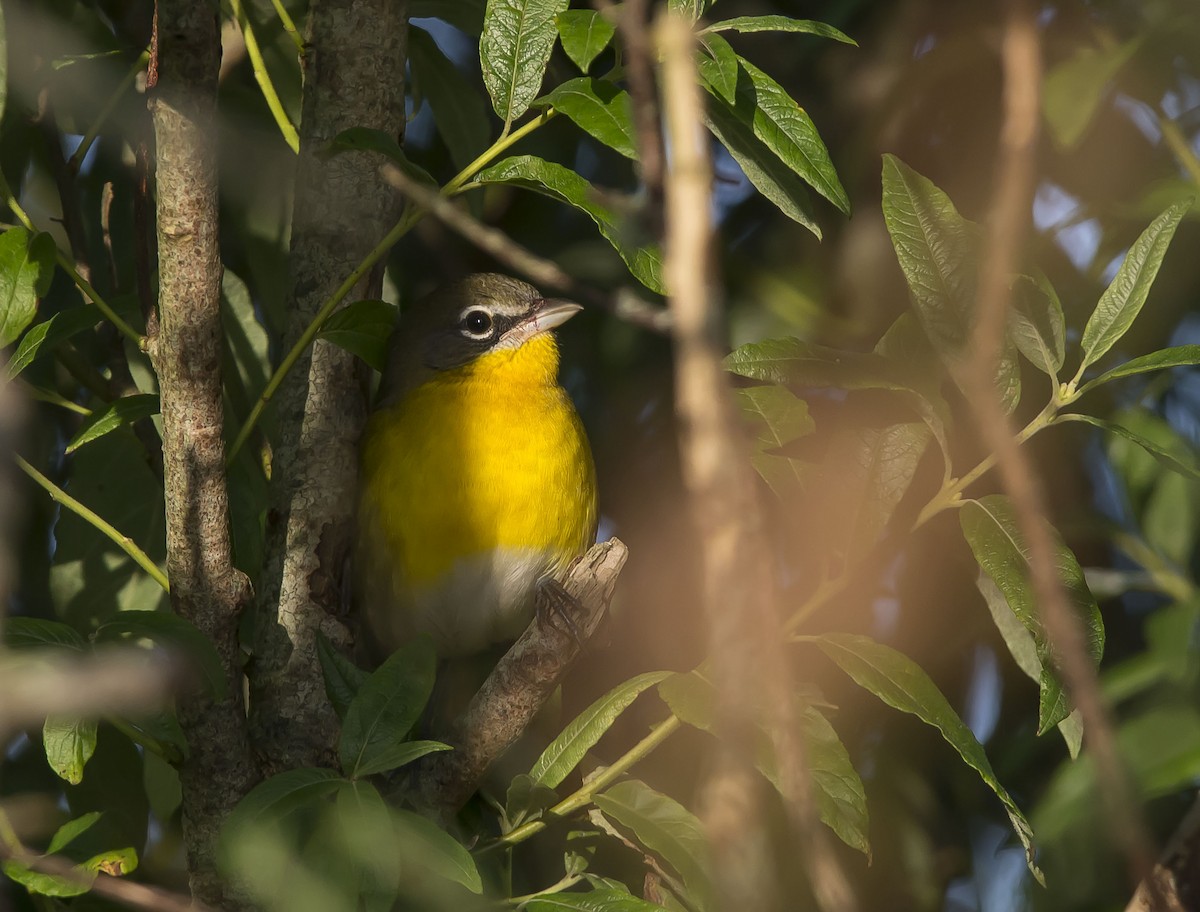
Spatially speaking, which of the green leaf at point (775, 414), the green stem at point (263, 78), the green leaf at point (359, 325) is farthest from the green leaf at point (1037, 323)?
the green stem at point (263, 78)

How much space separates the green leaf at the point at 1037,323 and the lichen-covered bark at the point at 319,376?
143 cm

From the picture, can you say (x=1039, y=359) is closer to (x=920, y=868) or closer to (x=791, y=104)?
(x=791, y=104)

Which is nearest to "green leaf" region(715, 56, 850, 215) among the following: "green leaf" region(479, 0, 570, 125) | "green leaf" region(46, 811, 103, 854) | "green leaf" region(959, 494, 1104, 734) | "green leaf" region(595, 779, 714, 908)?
"green leaf" region(479, 0, 570, 125)

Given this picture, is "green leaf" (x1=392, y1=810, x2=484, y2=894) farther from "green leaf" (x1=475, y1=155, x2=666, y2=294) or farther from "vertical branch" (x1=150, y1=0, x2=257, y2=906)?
"green leaf" (x1=475, y1=155, x2=666, y2=294)

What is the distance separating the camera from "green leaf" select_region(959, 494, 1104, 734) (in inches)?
90.8

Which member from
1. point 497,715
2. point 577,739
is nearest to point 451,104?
point 497,715

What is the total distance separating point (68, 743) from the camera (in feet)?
7.30

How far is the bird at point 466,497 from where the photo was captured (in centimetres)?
377

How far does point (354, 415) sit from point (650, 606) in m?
1.40

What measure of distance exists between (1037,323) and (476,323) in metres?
2.25

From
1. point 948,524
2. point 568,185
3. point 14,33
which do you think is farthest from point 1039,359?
point 14,33

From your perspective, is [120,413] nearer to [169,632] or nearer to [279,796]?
[169,632]

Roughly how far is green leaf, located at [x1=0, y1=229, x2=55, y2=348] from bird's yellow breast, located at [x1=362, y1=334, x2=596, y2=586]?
4.39 ft

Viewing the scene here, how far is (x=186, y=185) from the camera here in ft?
7.70
